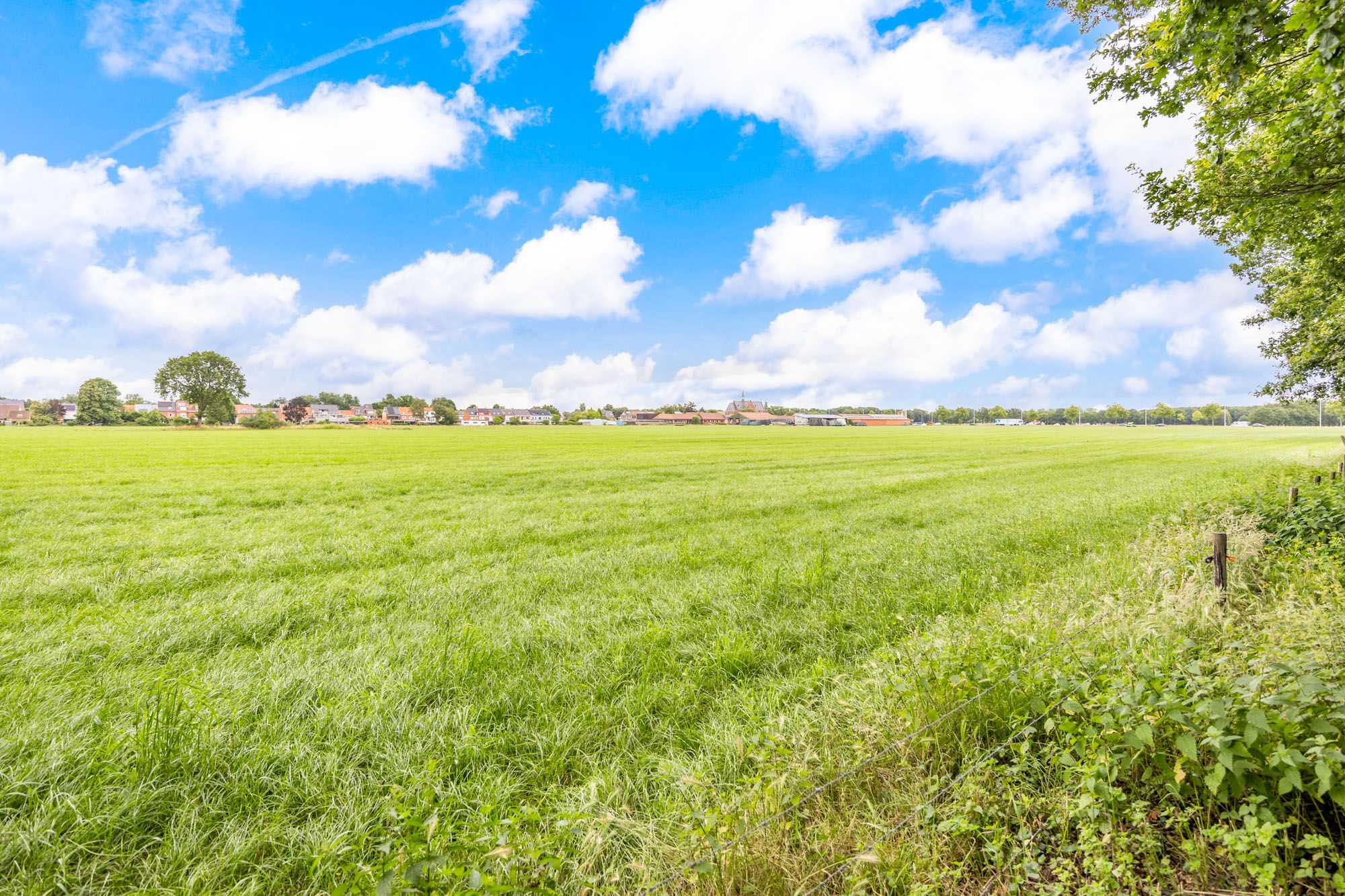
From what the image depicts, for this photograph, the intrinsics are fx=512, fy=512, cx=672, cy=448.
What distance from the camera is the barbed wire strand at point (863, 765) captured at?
263 cm

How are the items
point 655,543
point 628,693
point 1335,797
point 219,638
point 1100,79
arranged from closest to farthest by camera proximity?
point 1335,797, point 628,693, point 219,638, point 1100,79, point 655,543

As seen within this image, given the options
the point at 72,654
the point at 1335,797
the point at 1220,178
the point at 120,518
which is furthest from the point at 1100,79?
the point at 120,518

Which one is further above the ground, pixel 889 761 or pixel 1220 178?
pixel 1220 178

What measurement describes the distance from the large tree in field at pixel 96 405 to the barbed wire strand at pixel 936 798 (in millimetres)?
178597

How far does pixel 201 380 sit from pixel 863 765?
147 metres

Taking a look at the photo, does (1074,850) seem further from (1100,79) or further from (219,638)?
(1100,79)

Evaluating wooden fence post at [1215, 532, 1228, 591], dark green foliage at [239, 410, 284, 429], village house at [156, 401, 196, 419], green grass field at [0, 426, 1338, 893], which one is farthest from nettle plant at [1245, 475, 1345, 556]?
village house at [156, 401, 196, 419]

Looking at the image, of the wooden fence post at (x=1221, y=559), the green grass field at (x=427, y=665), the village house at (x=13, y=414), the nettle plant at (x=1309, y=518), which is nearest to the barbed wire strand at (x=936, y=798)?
the green grass field at (x=427, y=665)

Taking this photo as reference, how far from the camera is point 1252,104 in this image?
6.59 m

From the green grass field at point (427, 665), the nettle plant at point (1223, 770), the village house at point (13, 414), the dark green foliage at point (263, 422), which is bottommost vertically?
the green grass field at point (427, 665)

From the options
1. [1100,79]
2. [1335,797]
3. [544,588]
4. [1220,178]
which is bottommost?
[544,588]

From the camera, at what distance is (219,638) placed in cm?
549

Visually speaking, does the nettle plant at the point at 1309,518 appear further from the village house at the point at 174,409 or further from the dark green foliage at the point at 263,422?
the village house at the point at 174,409

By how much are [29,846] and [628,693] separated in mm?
3470
